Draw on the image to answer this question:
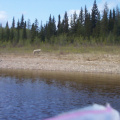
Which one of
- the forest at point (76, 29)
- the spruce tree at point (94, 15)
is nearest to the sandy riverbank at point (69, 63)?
the forest at point (76, 29)

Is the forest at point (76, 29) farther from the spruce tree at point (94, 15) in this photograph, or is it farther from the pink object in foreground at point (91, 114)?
the pink object in foreground at point (91, 114)

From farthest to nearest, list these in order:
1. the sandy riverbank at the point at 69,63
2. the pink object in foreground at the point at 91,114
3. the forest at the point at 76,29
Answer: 1. the forest at the point at 76,29
2. the sandy riverbank at the point at 69,63
3. the pink object in foreground at the point at 91,114

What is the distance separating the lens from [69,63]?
2738 centimetres

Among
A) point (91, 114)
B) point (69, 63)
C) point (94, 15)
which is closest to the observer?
point (91, 114)

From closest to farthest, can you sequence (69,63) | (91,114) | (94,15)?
(91,114), (69,63), (94,15)

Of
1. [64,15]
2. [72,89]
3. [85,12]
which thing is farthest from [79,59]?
[64,15]

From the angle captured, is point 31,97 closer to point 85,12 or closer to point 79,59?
point 79,59

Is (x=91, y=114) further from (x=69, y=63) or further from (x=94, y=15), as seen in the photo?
(x=94, y=15)

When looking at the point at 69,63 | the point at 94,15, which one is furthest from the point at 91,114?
the point at 94,15

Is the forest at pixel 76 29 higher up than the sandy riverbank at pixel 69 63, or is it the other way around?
the forest at pixel 76 29

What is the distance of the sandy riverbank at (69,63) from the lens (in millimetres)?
24891

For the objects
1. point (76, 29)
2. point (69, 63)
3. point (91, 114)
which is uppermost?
point (76, 29)

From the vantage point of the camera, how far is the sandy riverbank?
2489 centimetres

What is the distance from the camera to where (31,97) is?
11.3 m
